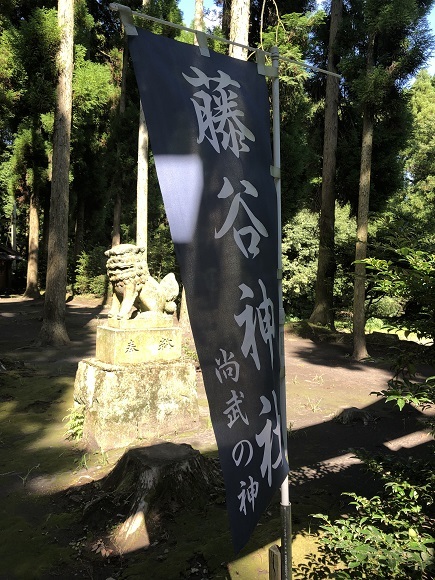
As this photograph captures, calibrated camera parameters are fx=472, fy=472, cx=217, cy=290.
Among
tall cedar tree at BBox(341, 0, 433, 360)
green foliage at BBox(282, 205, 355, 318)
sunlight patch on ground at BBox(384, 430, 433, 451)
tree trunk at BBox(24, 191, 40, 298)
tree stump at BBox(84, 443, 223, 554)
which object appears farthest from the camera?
tree trunk at BBox(24, 191, 40, 298)

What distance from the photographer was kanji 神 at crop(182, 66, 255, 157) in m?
1.74

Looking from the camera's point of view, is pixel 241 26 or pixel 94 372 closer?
pixel 94 372

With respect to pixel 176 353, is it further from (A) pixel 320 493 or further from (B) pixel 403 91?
(B) pixel 403 91

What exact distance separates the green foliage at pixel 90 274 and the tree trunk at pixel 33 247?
2167 mm

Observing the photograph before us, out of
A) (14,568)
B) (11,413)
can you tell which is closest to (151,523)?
(14,568)

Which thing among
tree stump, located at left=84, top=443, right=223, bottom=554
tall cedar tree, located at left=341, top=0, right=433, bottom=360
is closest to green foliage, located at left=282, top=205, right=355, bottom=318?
tall cedar tree, located at left=341, top=0, right=433, bottom=360

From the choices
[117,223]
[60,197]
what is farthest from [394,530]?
[117,223]

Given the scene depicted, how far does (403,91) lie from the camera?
10.2 meters

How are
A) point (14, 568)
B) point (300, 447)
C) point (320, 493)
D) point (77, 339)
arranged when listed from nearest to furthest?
1. point (14, 568)
2. point (320, 493)
3. point (300, 447)
4. point (77, 339)

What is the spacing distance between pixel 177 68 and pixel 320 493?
3.30 meters

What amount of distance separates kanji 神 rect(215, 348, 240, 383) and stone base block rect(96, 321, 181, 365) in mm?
3837

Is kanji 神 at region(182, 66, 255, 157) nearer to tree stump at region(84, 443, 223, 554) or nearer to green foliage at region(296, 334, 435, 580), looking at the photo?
green foliage at region(296, 334, 435, 580)

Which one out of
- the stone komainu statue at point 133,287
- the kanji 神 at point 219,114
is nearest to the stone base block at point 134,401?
the stone komainu statue at point 133,287

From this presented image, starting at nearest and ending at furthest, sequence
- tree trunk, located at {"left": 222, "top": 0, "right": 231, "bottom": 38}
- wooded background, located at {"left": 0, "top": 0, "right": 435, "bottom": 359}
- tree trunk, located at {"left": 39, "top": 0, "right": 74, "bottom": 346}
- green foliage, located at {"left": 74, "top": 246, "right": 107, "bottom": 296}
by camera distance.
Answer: wooded background, located at {"left": 0, "top": 0, "right": 435, "bottom": 359}
tree trunk, located at {"left": 39, "top": 0, "right": 74, "bottom": 346}
tree trunk, located at {"left": 222, "top": 0, "right": 231, "bottom": 38}
green foliage, located at {"left": 74, "top": 246, "right": 107, "bottom": 296}
